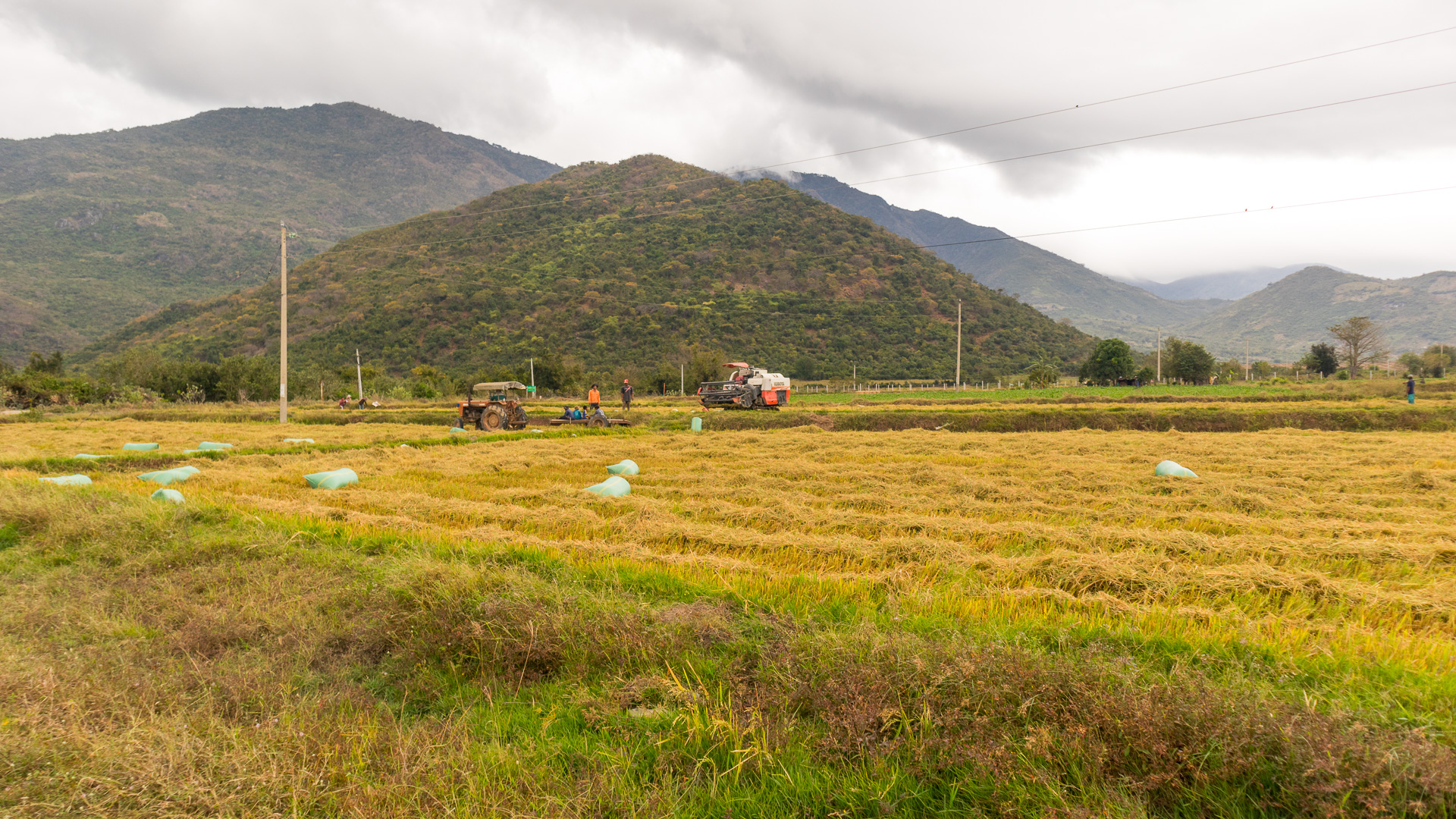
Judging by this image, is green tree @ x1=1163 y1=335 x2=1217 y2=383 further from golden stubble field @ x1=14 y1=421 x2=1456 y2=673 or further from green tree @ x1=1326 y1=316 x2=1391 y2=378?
golden stubble field @ x1=14 y1=421 x2=1456 y2=673

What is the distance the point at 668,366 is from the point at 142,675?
185 feet

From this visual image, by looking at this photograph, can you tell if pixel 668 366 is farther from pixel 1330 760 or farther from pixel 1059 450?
pixel 1330 760

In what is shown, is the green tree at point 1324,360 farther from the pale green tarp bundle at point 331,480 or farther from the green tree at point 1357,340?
the pale green tarp bundle at point 331,480

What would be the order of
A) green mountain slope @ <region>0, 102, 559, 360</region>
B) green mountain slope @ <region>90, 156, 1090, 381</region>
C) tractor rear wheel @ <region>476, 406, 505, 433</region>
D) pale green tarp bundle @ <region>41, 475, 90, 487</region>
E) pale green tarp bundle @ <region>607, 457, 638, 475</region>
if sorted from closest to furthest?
pale green tarp bundle @ <region>41, 475, 90, 487</region>, pale green tarp bundle @ <region>607, 457, 638, 475</region>, tractor rear wheel @ <region>476, 406, 505, 433</region>, green mountain slope @ <region>90, 156, 1090, 381</region>, green mountain slope @ <region>0, 102, 559, 360</region>

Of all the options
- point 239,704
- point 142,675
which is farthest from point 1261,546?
point 142,675

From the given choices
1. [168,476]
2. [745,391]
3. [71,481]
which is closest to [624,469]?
[168,476]

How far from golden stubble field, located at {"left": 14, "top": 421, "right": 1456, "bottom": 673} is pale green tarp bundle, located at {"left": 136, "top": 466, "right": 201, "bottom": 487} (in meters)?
0.22

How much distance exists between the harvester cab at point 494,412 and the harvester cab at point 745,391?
9.50 metres

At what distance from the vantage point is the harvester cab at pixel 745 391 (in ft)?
96.5

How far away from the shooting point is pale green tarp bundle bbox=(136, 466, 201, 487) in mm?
9852

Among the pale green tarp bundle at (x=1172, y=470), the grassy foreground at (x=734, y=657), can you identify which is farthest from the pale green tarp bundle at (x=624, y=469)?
the pale green tarp bundle at (x=1172, y=470)

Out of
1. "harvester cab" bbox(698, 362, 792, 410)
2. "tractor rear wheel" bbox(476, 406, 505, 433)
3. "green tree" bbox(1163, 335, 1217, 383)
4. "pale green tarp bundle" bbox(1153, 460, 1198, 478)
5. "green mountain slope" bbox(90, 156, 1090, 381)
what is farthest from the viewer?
"green mountain slope" bbox(90, 156, 1090, 381)

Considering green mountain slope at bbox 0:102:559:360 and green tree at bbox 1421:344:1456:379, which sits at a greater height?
green mountain slope at bbox 0:102:559:360

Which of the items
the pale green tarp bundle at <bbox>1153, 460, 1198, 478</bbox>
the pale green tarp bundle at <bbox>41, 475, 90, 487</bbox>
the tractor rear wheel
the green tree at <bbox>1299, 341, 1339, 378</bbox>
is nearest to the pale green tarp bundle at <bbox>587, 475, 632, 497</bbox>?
the pale green tarp bundle at <bbox>41, 475, 90, 487</bbox>
